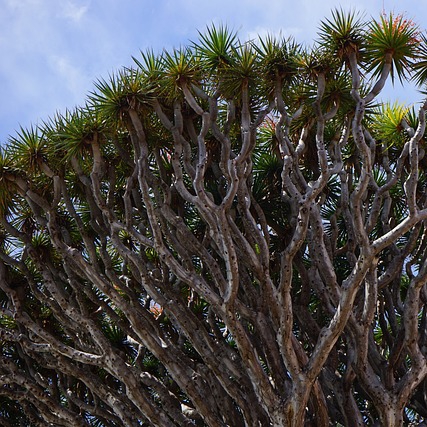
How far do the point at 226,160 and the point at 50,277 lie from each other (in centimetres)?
243

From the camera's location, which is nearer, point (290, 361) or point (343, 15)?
point (290, 361)

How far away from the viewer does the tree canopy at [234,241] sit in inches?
281

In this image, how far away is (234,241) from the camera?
25.0 feet

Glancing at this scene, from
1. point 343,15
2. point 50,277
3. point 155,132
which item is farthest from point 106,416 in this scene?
point 343,15

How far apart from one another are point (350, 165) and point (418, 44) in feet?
6.68

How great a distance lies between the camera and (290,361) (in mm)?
6773

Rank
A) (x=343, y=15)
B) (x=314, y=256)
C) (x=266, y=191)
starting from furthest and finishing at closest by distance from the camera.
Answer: (x=266, y=191) < (x=343, y=15) < (x=314, y=256)

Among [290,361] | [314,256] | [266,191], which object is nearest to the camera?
[290,361]

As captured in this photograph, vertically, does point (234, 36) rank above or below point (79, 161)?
above

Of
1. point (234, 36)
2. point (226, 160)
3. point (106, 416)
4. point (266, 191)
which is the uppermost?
point (234, 36)

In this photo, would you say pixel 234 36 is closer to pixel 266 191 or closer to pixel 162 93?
pixel 162 93

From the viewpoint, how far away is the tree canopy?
23.4ft

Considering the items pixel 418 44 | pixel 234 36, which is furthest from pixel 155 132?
pixel 418 44

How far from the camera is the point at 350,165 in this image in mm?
10141
